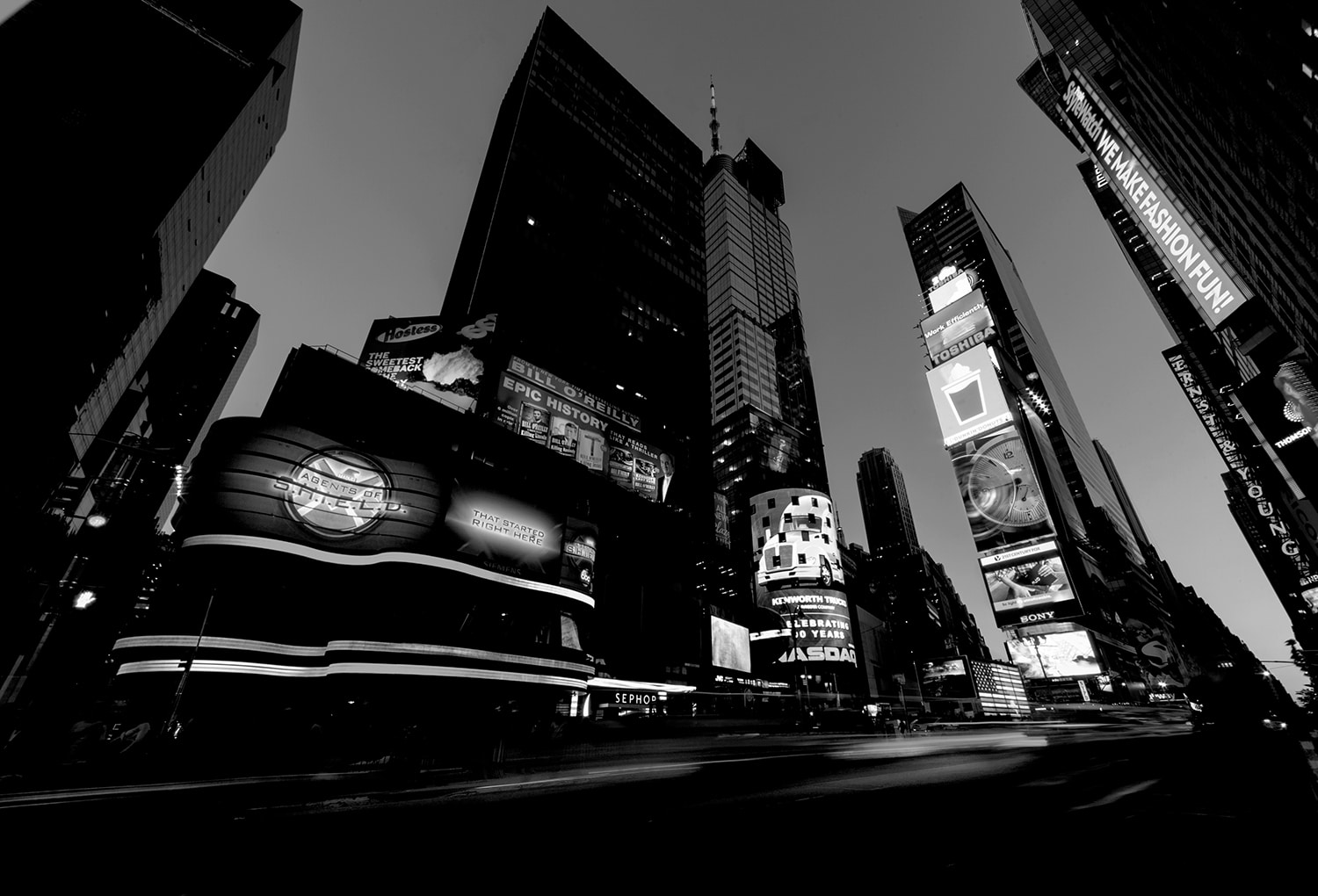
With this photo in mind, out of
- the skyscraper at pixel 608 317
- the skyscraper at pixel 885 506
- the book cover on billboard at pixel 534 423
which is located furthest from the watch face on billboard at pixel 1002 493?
the skyscraper at pixel 885 506

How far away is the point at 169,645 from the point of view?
20219 mm

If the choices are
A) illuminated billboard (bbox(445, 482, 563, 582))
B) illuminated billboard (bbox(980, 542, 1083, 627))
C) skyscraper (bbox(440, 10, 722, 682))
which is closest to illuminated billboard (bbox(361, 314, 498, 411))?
skyscraper (bbox(440, 10, 722, 682))

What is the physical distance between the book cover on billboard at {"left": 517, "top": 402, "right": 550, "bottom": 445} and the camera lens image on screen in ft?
191

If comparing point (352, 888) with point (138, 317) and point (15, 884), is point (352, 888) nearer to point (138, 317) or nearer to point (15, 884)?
point (15, 884)

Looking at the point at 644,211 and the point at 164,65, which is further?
the point at 644,211

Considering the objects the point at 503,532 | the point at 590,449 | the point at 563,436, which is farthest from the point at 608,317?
the point at 503,532

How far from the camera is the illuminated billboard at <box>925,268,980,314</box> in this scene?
78.0 m

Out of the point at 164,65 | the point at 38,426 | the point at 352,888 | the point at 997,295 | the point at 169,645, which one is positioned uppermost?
the point at 997,295

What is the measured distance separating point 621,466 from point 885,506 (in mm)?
162669

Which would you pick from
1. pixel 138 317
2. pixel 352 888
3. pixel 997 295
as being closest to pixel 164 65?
pixel 138 317

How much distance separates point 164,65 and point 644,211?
50.2m

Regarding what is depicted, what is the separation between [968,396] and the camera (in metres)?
69.8

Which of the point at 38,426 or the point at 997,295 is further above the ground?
the point at 997,295

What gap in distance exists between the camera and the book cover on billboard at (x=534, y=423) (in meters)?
36.1
